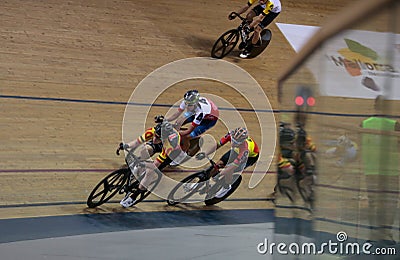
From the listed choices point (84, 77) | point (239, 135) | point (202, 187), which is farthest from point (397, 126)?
point (84, 77)

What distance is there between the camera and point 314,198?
182 cm

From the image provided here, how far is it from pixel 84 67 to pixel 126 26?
1164 millimetres

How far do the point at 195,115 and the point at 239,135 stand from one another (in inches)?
23.3

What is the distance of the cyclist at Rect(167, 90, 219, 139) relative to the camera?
5.86 m

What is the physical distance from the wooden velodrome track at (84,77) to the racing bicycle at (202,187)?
124 mm

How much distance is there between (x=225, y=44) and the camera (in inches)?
329

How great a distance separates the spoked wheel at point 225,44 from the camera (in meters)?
8.29

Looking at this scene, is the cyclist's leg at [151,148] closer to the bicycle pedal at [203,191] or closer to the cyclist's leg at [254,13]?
the bicycle pedal at [203,191]

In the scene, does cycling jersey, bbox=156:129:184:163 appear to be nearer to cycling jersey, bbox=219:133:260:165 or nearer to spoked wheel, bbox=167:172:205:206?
spoked wheel, bbox=167:172:205:206

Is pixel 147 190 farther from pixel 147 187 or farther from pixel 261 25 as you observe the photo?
pixel 261 25

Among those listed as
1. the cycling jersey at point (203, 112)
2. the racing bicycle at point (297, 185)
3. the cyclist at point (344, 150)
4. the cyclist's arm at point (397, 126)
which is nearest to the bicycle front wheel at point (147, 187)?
the cycling jersey at point (203, 112)

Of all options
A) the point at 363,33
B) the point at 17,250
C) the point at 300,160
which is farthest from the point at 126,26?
the point at 363,33

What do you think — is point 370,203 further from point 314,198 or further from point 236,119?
point 236,119

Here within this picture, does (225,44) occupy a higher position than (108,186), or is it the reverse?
(225,44)
